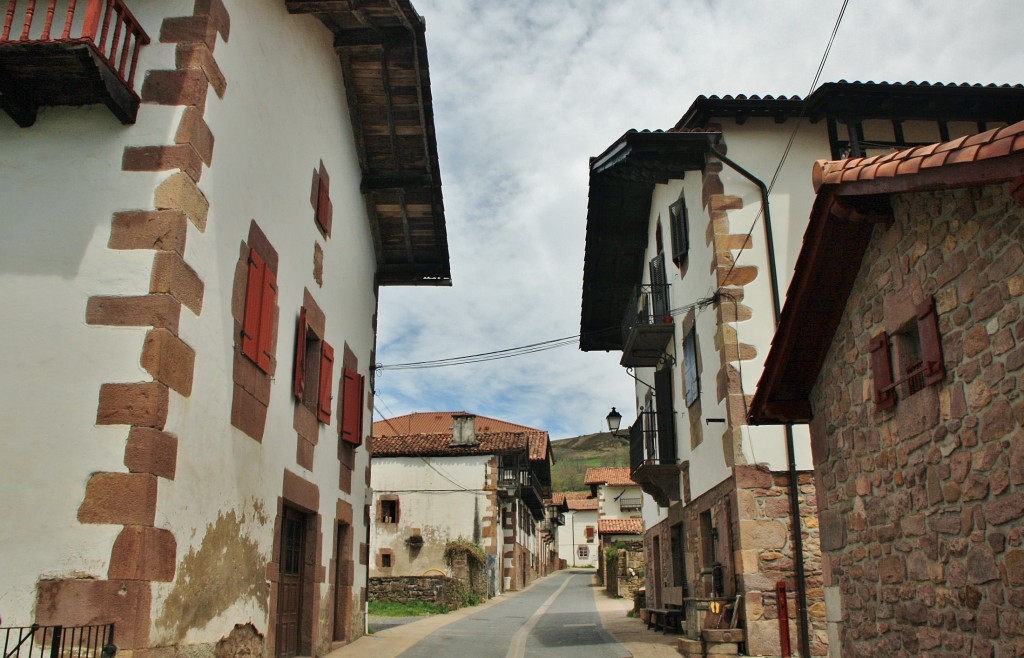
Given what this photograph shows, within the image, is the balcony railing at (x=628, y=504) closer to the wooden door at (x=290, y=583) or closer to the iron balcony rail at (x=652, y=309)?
the iron balcony rail at (x=652, y=309)

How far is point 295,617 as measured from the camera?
10148 millimetres

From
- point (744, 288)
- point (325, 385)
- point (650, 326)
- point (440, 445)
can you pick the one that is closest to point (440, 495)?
point (440, 445)

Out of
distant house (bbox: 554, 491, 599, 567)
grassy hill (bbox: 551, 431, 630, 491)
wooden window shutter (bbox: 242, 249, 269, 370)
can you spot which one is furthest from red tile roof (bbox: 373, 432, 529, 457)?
grassy hill (bbox: 551, 431, 630, 491)

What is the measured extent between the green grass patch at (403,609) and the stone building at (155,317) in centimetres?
1037

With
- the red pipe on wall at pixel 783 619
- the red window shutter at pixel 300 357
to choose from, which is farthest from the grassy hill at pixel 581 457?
the red window shutter at pixel 300 357

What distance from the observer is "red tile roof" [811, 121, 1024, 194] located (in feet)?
13.7

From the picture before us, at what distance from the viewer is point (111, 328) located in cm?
595

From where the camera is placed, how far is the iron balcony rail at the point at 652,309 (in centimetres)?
1384

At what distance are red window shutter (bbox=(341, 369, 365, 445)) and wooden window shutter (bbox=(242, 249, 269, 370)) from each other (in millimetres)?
4086

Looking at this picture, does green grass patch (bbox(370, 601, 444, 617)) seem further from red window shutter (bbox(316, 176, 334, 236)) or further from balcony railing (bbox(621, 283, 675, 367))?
red window shutter (bbox(316, 176, 334, 236))

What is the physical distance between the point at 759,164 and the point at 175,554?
28.8ft

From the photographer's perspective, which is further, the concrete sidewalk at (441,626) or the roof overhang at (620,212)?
the roof overhang at (620,212)

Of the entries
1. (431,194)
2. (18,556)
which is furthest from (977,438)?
(431,194)

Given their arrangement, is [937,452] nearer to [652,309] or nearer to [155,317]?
[155,317]
